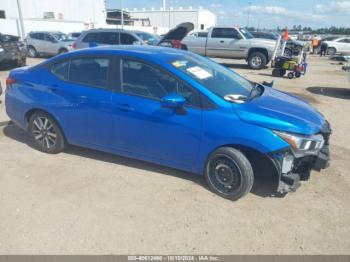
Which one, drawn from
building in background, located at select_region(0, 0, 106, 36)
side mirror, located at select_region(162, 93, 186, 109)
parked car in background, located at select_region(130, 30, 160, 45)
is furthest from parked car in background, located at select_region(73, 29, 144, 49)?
building in background, located at select_region(0, 0, 106, 36)

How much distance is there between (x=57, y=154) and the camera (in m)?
4.84

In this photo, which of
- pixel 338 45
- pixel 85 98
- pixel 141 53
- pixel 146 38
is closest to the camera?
pixel 141 53

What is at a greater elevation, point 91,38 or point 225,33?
point 225,33

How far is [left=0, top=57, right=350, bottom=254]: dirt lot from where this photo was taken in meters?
2.95

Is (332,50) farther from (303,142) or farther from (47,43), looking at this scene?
(303,142)

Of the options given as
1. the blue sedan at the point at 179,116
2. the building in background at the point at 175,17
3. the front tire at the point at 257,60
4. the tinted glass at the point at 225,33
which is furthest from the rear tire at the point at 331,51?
the building in background at the point at 175,17

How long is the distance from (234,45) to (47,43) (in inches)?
426

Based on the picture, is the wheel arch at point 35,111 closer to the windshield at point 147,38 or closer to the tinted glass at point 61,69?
the tinted glass at point 61,69

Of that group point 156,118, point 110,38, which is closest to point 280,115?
point 156,118

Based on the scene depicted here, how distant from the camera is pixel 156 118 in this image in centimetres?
379

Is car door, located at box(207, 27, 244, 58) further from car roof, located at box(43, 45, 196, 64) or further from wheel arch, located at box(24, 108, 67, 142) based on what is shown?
wheel arch, located at box(24, 108, 67, 142)

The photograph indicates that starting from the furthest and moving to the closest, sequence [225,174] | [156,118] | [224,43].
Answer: [224,43] → [156,118] → [225,174]

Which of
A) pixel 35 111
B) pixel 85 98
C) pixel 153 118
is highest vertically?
pixel 85 98

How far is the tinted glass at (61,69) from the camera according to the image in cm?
452
